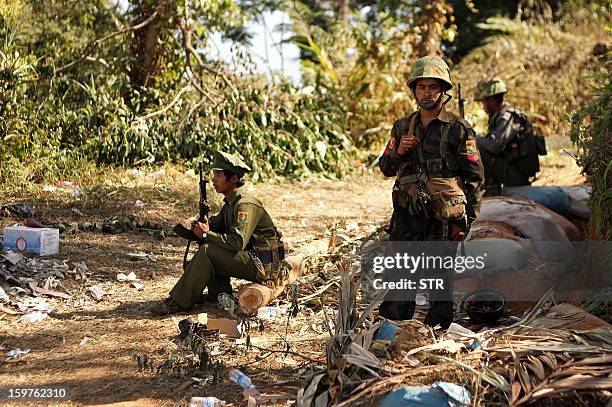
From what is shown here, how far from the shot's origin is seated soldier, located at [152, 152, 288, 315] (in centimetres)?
523

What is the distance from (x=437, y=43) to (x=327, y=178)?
3701 mm

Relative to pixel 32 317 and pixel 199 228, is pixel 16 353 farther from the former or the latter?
pixel 199 228

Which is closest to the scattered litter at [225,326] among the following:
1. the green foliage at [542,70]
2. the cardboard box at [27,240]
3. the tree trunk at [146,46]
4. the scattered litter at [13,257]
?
the scattered litter at [13,257]

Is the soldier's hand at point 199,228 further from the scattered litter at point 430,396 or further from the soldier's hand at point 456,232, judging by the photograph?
the scattered litter at point 430,396

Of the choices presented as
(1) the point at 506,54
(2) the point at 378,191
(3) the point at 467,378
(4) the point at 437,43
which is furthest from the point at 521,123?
(1) the point at 506,54

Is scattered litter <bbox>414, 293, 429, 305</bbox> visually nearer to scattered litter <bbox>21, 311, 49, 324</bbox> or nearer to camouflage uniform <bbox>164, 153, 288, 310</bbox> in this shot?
camouflage uniform <bbox>164, 153, 288, 310</bbox>

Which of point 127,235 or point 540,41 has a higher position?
point 540,41

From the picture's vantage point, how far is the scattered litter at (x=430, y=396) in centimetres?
292

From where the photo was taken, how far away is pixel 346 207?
9.39 metres

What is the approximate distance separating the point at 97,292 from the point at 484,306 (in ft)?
9.21

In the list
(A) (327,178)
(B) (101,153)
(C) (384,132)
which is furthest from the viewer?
(C) (384,132)

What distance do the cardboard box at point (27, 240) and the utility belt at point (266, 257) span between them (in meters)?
2.07

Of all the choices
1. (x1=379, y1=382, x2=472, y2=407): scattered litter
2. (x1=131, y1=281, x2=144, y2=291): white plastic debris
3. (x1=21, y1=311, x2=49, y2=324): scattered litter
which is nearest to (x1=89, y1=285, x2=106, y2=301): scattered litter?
(x1=131, y1=281, x2=144, y2=291): white plastic debris

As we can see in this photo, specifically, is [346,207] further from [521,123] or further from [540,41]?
[540,41]
